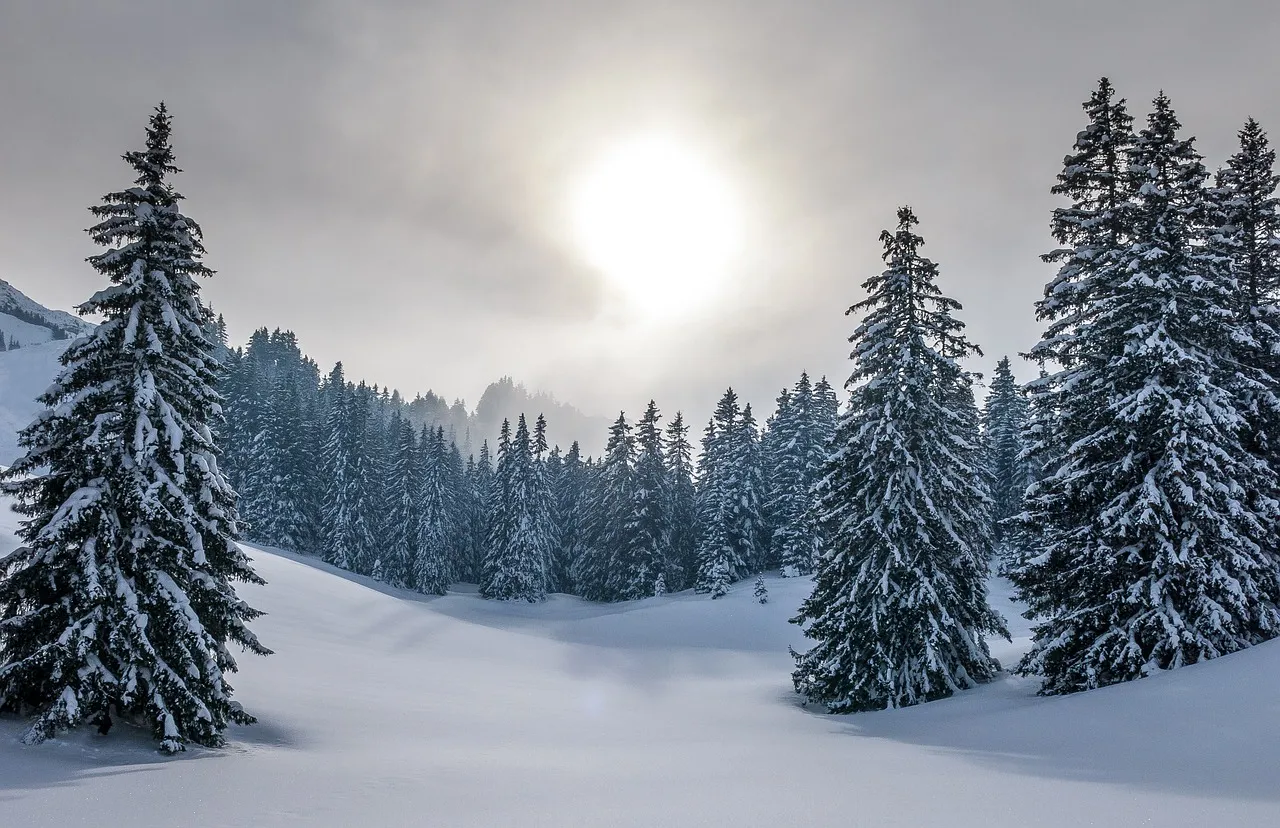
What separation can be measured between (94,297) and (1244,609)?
2208 centimetres

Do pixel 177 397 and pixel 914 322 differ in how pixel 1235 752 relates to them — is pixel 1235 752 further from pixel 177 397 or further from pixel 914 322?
pixel 177 397

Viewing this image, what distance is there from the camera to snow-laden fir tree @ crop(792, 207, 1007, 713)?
17.7m

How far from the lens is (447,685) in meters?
20.9

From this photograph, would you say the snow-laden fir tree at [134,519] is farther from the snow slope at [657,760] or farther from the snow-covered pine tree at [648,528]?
the snow-covered pine tree at [648,528]

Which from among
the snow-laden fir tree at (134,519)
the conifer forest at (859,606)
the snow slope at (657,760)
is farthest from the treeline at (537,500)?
the snow-laden fir tree at (134,519)

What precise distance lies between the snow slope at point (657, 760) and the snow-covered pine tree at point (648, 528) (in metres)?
34.3

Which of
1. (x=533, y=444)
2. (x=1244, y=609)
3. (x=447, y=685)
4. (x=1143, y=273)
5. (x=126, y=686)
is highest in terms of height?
(x=533, y=444)

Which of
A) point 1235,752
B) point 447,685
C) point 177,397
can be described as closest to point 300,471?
point 447,685

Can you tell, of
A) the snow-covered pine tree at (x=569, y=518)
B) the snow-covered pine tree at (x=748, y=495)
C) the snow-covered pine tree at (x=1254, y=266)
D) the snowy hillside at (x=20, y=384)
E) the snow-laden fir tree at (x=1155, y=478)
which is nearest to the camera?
the snow-laden fir tree at (x=1155, y=478)

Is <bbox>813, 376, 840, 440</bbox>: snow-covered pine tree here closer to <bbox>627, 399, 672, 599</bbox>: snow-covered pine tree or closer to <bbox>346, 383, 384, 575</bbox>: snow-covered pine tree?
<bbox>627, 399, 672, 599</bbox>: snow-covered pine tree

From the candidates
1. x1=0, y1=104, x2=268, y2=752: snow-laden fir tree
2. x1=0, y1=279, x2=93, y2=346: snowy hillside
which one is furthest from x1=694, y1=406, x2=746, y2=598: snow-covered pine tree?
x1=0, y1=279, x2=93, y2=346: snowy hillside

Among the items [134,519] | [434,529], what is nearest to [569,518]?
[434,529]

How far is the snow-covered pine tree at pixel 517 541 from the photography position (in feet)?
190

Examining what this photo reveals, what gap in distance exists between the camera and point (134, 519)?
10.1 meters
